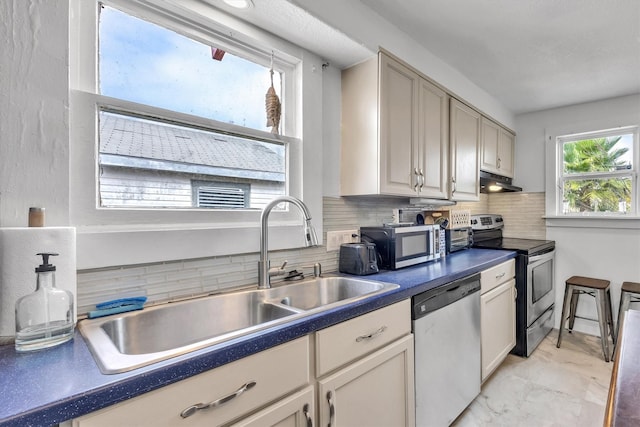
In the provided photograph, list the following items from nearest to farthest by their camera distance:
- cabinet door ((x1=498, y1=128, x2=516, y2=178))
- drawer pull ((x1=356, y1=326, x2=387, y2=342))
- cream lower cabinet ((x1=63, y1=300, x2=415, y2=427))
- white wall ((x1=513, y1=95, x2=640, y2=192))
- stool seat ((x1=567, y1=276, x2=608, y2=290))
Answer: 1. cream lower cabinet ((x1=63, y1=300, x2=415, y2=427))
2. drawer pull ((x1=356, y1=326, x2=387, y2=342))
3. stool seat ((x1=567, y1=276, x2=608, y2=290))
4. white wall ((x1=513, y1=95, x2=640, y2=192))
5. cabinet door ((x1=498, y1=128, x2=516, y2=178))

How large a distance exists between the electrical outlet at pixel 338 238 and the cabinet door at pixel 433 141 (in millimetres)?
545

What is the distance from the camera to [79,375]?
0.66 m

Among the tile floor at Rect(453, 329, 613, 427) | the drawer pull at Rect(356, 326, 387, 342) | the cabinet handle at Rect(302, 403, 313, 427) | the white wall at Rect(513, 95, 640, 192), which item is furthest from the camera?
the white wall at Rect(513, 95, 640, 192)

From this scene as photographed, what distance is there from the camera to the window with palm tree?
2.95m

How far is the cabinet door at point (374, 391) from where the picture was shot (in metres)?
1.07

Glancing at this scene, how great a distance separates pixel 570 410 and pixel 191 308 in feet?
7.58

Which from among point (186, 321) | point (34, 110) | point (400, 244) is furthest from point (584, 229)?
point (34, 110)

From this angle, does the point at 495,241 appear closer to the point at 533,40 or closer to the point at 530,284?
the point at 530,284

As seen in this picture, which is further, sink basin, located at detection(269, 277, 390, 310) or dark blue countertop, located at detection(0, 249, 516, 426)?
sink basin, located at detection(269, 277, 390, 310)

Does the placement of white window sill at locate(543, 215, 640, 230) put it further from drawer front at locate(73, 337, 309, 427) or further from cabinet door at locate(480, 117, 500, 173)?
drawer front at locate(73, 337, 309, 427)

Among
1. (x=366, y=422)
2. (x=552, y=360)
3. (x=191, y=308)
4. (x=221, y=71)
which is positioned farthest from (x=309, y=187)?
(x=552, y=360)

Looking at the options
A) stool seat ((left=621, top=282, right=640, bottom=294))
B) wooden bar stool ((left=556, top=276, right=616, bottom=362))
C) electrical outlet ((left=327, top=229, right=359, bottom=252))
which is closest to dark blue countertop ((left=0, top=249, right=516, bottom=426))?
electrical outlet ((left=327, top=229, right=359, bottom=252))

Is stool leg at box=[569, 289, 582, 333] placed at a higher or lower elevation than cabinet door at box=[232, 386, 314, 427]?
lower

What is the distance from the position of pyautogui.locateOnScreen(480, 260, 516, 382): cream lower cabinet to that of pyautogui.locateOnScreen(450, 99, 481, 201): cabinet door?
64 cm
